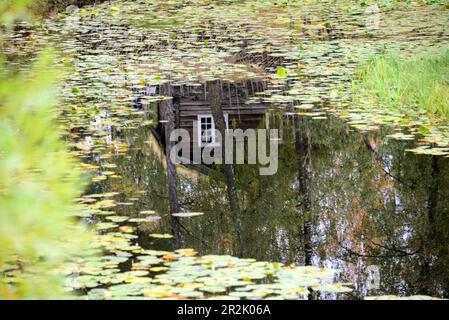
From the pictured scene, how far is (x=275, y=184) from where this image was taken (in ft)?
27.8

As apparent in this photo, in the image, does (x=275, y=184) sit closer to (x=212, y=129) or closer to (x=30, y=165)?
(x=212, y=129)

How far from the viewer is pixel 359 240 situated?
6688 mm

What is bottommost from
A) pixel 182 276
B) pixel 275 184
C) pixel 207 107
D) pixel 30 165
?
pixel 275 184

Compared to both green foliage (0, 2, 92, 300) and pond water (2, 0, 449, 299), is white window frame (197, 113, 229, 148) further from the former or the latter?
green foliage (0, 2, 92, 300)

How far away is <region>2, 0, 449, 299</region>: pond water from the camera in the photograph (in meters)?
5.68

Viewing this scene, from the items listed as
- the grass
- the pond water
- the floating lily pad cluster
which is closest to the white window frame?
the pond water

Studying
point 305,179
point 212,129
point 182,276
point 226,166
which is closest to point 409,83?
point 212,129

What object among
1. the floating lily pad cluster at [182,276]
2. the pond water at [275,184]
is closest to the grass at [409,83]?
the pond water at [275,184]

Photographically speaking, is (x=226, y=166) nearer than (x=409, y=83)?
Yes

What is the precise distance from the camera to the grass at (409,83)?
10.3 meters

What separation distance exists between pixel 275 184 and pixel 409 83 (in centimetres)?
366

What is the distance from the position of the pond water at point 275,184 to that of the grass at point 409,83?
1.07 ft

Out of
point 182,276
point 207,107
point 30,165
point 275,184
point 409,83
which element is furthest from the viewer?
point 207,107

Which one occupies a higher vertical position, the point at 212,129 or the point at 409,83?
the point at 409,83
